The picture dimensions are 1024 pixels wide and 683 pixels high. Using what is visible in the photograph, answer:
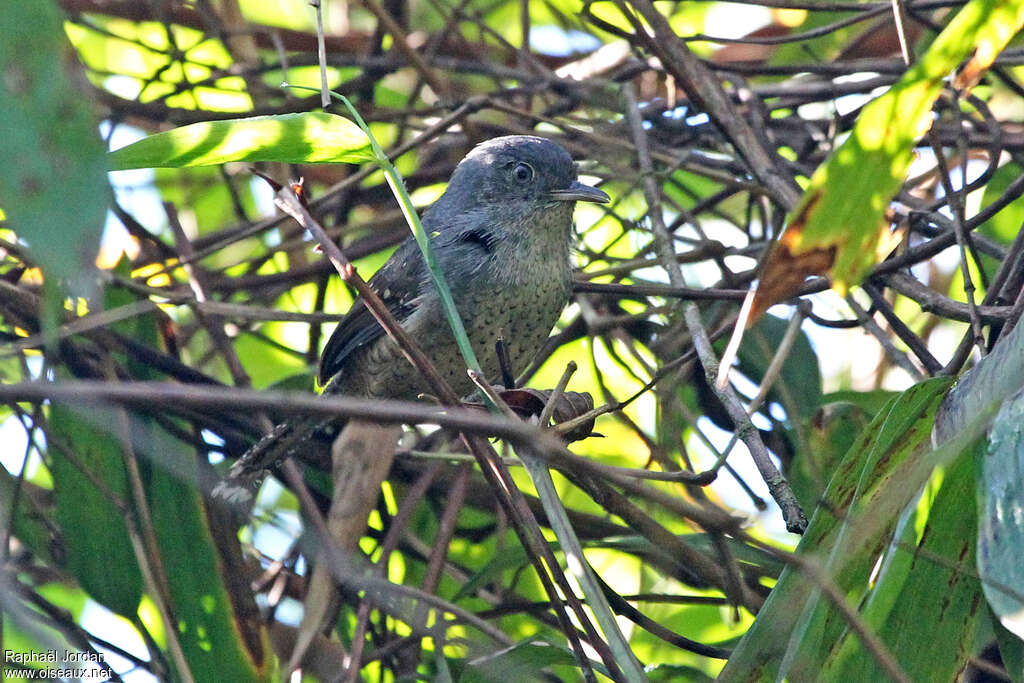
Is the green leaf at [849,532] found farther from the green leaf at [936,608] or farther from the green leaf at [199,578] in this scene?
the green leaf at [199,578]

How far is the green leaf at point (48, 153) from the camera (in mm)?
1258

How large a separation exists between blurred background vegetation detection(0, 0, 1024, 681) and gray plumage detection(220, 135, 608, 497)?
17cm

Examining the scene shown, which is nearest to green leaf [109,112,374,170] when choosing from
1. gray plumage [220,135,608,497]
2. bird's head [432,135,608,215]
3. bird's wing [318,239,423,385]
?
gray plumage [220,135,608,497]

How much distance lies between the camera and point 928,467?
1771 millimetres

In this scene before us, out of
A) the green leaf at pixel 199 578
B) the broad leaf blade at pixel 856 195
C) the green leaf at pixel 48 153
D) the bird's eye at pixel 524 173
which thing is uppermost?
the bird's eye at pixel 524 173

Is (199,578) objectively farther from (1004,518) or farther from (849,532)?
(1004,518)

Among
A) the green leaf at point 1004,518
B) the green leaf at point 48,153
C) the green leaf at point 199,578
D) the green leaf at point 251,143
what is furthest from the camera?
the green leaf at point 199,578

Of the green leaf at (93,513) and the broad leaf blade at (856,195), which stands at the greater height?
the broad leaf blade at (856,195)

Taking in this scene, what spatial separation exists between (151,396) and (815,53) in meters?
3.97

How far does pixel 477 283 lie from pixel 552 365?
88 cm

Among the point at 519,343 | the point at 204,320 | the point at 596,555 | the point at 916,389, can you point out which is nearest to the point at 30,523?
the point at 204,320

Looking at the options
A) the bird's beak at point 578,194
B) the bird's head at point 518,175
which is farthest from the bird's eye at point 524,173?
the bird's beak at point 578,194

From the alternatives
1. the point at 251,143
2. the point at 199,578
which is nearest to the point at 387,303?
A: the point at 199,578

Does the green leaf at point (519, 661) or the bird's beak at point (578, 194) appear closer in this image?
the green leaf at point (519, 661)
